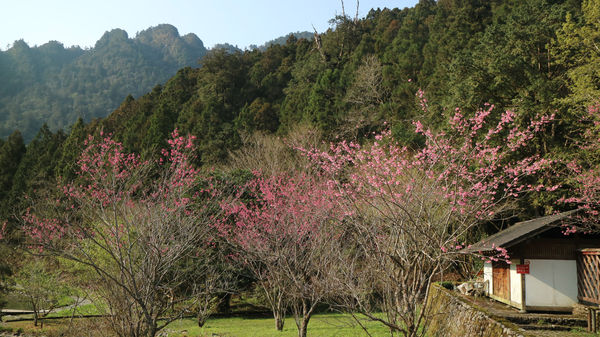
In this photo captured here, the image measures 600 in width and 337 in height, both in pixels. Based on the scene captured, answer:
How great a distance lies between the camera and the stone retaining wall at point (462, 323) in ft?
16.9

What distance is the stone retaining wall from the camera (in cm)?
514

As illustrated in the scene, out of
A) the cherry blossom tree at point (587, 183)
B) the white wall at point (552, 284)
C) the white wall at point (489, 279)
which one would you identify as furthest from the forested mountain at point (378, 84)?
the white wall at point (552, 284)

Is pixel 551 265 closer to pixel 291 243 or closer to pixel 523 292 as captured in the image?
pixel 523 292

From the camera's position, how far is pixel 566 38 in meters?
15.3

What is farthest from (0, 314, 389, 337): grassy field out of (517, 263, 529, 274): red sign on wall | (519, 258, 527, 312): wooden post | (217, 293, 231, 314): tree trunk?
(517, 263, 529, 274): red sign on wall

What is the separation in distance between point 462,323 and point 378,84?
870 inches

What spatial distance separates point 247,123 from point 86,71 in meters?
47.3

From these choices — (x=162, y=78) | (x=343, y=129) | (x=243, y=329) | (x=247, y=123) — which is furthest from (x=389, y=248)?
(x=162, y=78)

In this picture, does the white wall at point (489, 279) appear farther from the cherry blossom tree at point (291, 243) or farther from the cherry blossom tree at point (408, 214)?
the cherry blossom tree at point (408, 214)

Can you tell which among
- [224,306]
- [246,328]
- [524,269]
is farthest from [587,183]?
[224,306]

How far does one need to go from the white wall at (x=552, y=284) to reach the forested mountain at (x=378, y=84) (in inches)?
229

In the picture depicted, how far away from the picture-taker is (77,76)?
6166cm

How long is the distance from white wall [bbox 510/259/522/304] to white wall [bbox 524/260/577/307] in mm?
273

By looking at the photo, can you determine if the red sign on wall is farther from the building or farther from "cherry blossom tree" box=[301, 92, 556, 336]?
"cherry blossom tree" box=[301, 92, 556, 336]
